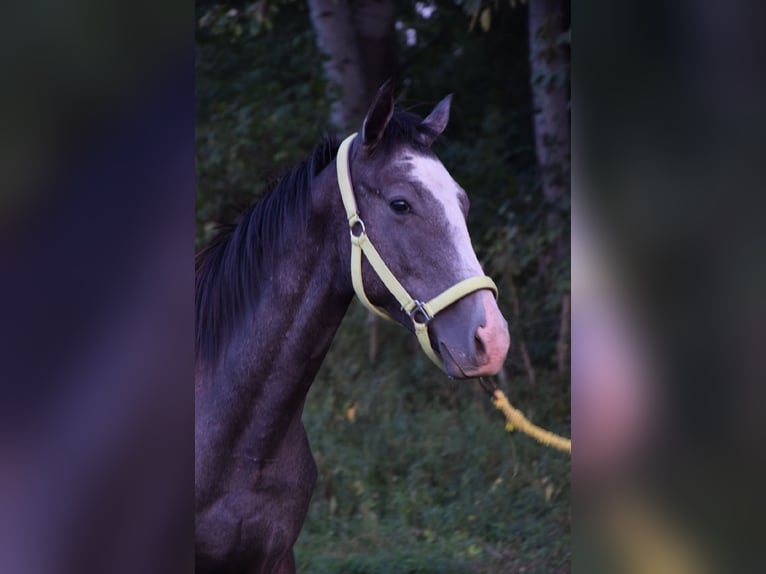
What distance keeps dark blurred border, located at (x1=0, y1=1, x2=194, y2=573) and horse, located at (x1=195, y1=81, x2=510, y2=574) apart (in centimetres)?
111

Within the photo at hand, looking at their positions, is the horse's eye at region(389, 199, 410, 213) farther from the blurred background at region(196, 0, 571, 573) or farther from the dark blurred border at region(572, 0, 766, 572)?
the blurred background at region(196, 0, 571, 573)

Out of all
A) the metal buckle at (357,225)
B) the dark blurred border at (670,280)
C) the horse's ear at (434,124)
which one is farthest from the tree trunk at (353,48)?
the dark blurred border at (670,280)

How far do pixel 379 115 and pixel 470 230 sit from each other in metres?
3.87

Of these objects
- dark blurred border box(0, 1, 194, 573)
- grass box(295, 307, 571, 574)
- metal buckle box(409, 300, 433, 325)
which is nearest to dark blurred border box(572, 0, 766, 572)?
dark blurred border box(0, 1, 194, 573)

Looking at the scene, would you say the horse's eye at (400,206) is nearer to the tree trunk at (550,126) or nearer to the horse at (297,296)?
the horse at (297,296)

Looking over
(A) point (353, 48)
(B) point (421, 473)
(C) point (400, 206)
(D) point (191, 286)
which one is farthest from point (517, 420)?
(A) point (353, 48)

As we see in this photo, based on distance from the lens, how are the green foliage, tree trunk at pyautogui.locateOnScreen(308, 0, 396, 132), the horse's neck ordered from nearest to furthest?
1. the horse's neck
2. tree trunk at pyautogui.locateOnScreen(308, 0, 396, 132)
3. the green foliage

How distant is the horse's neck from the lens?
7.94ft

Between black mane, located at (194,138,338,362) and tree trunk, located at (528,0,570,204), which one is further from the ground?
black mane, located at (194,138,338,362)

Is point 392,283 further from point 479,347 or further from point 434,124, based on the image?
point 434,124

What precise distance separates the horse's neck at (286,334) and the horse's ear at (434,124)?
263 millimetres

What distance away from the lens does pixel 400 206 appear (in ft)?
7.62

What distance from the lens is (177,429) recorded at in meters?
1.21

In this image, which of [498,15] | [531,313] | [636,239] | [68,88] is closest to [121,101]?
[68,88]
